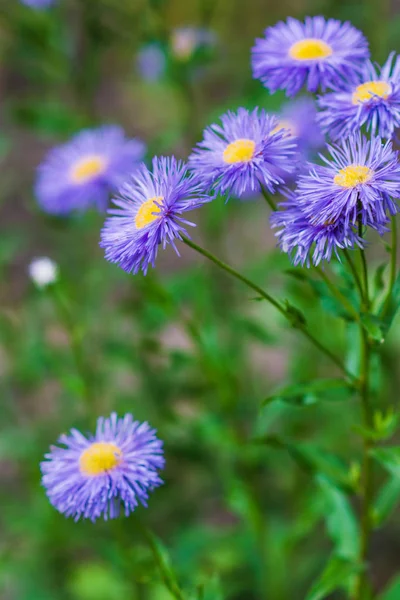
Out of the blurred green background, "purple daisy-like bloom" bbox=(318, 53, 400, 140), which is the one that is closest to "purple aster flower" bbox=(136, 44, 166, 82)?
the blurred green background

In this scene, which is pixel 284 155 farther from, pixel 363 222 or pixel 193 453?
pixel 193 453

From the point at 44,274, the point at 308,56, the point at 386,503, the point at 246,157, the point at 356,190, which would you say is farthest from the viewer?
the point at 44,274

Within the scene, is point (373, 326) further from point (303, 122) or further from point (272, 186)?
point (303, 122)

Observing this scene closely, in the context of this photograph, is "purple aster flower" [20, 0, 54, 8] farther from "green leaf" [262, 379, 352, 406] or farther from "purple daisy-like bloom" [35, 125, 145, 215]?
"green leaf" [262, 379, 352, 406]

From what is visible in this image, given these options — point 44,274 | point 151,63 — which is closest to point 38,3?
point 151,63

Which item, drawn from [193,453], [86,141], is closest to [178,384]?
[193,453]

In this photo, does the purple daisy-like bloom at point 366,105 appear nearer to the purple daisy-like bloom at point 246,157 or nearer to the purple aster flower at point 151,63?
the purple daisy-like bloom at point 246,157
